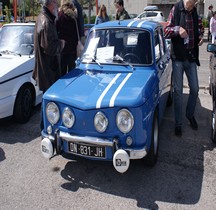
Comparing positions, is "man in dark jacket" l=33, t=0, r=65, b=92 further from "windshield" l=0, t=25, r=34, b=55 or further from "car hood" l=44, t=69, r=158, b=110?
"windshield" l=0, t=25, r=34, b=55

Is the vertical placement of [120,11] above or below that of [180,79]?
above

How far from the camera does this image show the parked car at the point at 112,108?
10.6 feet

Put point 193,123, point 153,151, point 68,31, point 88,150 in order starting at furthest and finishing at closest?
point 68,31 → point 193,123 → point 153,151 → point 88,150

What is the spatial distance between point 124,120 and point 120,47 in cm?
149

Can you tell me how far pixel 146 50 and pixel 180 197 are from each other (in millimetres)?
2002

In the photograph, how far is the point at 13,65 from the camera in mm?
5129

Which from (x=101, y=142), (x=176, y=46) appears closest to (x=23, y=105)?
(x=101, y=142)

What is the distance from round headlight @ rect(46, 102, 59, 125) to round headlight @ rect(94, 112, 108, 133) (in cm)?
50

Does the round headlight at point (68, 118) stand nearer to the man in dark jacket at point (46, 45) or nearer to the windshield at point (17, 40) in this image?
the man in dark jacket at point (46, 45)

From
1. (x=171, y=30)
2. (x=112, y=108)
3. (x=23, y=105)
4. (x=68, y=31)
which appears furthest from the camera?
(x=68, y=31)

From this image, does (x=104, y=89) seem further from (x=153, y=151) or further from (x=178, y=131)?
(x=178, y=131)

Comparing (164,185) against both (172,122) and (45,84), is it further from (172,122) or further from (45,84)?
(45,84)

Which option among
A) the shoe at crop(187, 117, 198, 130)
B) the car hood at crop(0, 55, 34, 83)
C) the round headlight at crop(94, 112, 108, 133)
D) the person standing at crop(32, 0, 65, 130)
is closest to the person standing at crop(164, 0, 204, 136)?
the shoe at crop(187, 117, 198, 130)

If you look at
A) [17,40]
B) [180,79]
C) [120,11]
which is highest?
[120,11]
